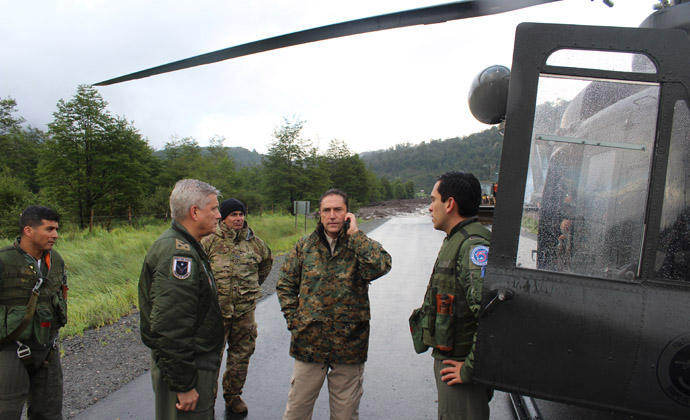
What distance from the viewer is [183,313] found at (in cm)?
214

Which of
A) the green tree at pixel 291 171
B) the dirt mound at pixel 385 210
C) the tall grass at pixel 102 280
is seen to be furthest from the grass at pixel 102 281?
the dirt mound at pixel 385 210

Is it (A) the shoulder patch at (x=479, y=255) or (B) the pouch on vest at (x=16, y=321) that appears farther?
(B) the pouch on vest at (x=16, y=321)

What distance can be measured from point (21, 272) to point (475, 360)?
295cm

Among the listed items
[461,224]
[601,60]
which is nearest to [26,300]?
[461,224]

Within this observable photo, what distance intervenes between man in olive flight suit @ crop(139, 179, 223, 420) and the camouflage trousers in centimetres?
120

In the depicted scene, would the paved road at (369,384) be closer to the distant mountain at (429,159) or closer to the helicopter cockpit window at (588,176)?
the helicopter cockpit window at (588,176)

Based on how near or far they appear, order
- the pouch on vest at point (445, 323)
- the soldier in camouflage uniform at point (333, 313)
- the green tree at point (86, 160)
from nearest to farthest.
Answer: the pouch on vest at point (445, 323) < the soldier in camouflage uniform at point (333, 313) < the green tree at point (86, 160)

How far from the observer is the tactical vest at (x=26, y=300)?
267 cm

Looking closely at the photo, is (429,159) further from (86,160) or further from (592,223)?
(592,223)

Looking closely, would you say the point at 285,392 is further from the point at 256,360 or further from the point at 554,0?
the point at 554,0

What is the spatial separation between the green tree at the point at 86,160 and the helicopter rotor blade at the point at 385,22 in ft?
66.9

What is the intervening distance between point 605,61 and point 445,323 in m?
1.40

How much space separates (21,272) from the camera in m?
Answer: 2.77

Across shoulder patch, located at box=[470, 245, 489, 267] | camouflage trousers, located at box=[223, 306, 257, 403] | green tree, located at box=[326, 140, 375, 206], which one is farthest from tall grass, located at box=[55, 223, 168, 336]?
green tree, located at box=[326, 140, 375, 206]
